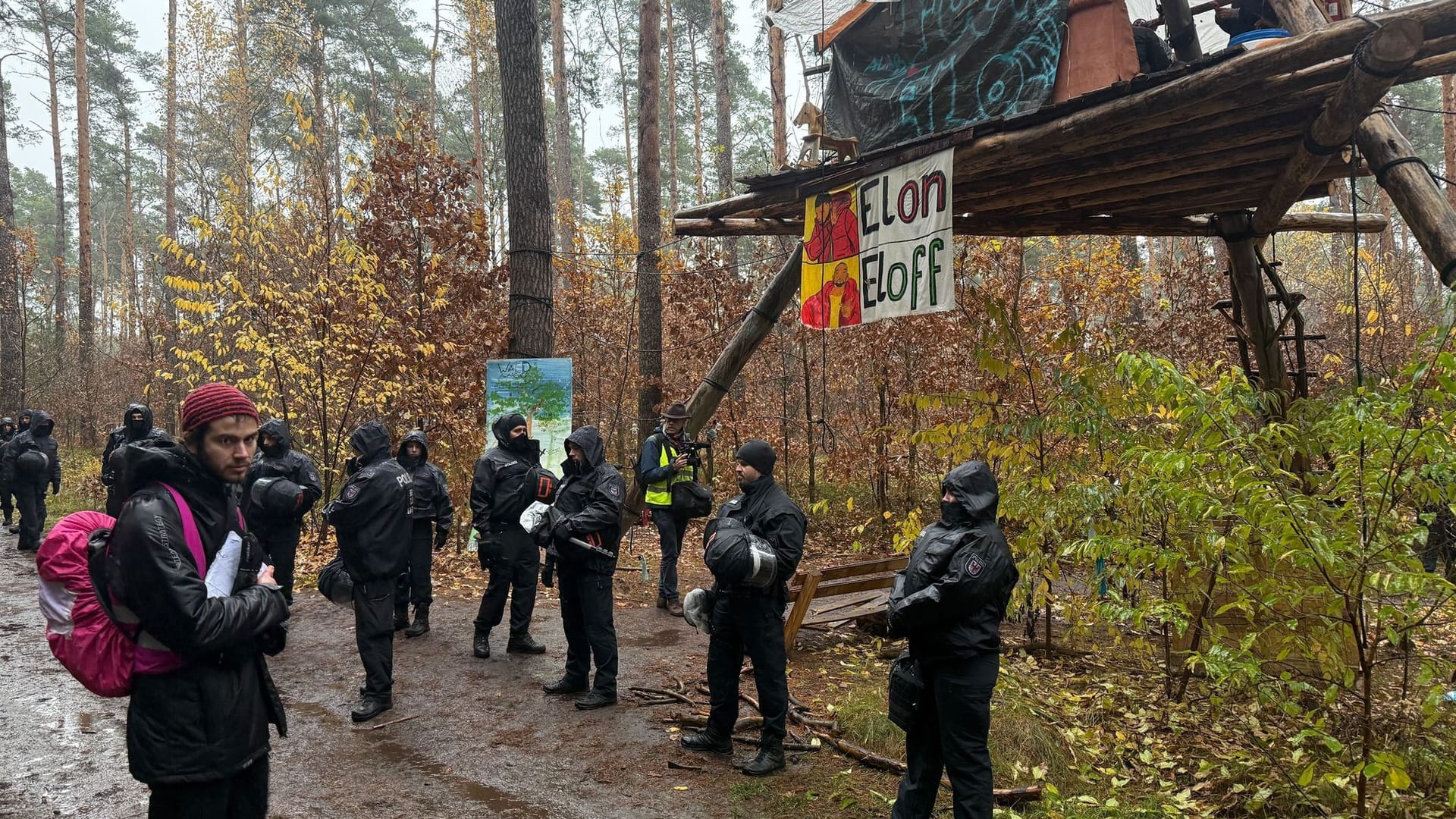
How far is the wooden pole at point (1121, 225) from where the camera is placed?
687cm

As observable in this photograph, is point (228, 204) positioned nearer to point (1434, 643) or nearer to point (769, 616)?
point (769, 616)

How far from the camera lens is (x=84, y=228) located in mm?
21375

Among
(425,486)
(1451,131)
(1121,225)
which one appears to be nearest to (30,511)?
(425,486)

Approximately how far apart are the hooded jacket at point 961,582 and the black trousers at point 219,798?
266cm

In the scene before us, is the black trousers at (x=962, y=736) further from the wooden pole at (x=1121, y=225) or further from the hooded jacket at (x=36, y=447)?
the hooded jacket at (x=36, y=447)

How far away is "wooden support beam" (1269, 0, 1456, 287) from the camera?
378 centimetres

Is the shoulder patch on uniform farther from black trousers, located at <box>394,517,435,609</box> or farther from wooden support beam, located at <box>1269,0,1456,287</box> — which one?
black trousers, located at <box>394,517,435,609</box>

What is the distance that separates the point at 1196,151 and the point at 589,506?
187 inches

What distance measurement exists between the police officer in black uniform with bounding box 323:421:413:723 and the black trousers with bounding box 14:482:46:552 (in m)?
9.27

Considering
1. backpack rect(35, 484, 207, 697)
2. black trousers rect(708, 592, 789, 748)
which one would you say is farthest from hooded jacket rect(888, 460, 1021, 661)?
backpack rect(35, 484, 207, 697)

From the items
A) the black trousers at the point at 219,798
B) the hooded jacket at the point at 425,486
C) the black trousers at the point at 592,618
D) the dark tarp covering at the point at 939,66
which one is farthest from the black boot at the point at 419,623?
the dark tarp covering at the point at 939,66

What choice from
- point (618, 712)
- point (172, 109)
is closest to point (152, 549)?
point (618, 712)

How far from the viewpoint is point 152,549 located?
2359 millimetres

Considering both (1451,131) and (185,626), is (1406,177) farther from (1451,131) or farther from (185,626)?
(1451,131)
